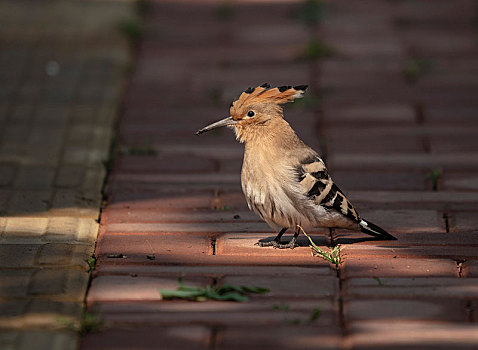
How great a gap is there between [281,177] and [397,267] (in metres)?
0.71

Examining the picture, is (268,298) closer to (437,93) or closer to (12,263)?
(12,263)

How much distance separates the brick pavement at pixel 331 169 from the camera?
3.77 metres

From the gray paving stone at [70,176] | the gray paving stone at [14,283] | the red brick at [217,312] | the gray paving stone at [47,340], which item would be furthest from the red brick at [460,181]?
the gray paving stone at [47,340]

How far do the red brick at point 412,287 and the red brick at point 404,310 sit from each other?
0.06 m

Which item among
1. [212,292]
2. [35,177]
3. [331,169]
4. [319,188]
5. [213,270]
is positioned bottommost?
[212,292]

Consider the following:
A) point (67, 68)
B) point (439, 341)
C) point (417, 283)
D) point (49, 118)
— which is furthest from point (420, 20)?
point (439, 341)

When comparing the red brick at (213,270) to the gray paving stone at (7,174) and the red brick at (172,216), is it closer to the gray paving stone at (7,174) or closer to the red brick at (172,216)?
the red brick at (172,216)

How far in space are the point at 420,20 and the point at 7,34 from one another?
3941 millimetres

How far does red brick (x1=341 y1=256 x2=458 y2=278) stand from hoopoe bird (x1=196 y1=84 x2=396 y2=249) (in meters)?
0.25

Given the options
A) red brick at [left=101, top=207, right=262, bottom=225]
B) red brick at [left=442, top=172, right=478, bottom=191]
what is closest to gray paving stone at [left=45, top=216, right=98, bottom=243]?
red brick at [left=101, top=207, right=262, bottom=225]

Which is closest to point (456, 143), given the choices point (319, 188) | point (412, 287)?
point (319, 188)

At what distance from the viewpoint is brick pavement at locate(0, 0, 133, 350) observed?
3920 mm

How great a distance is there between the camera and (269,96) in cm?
467

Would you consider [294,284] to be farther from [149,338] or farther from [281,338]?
[149,338]
